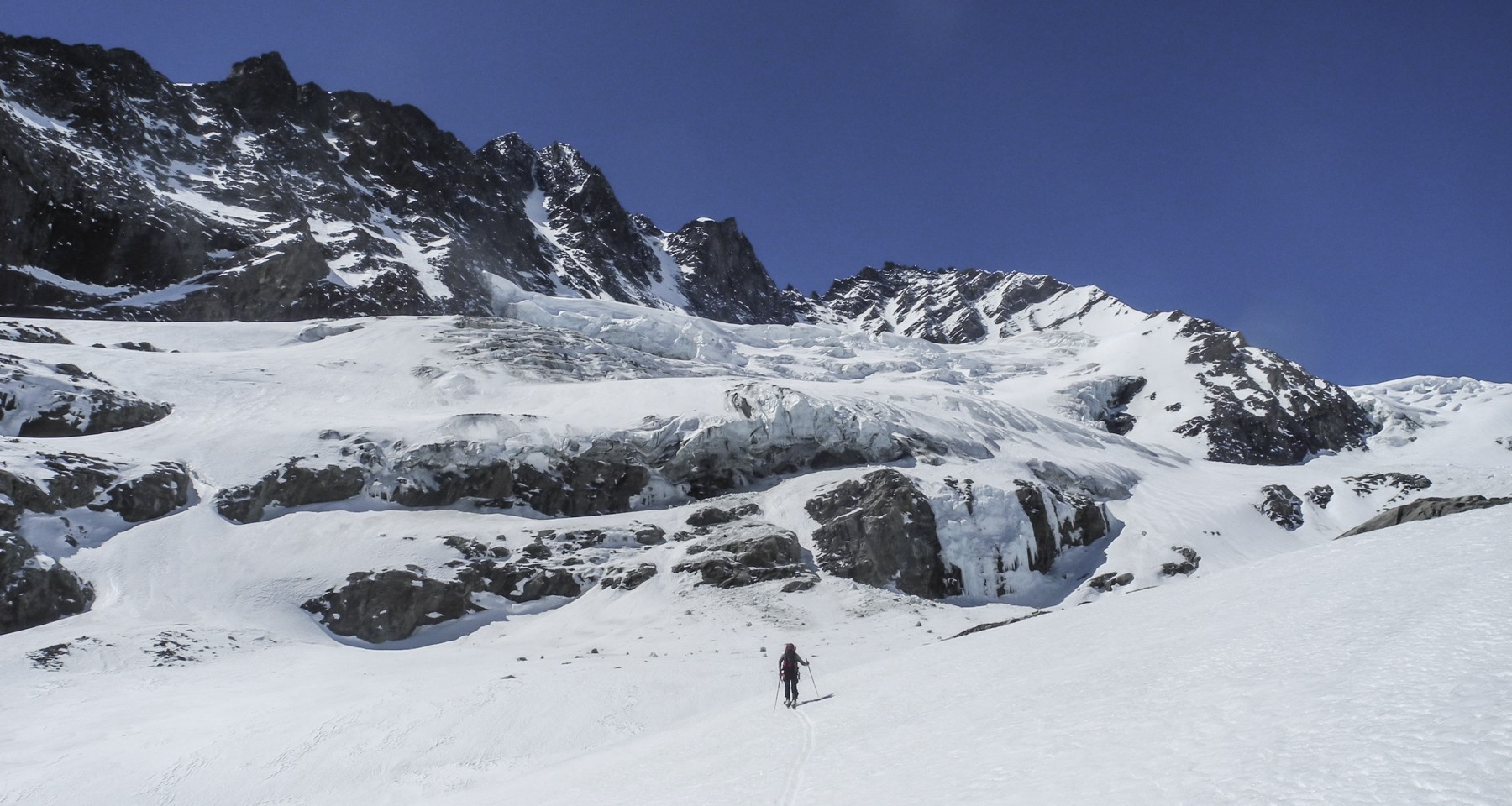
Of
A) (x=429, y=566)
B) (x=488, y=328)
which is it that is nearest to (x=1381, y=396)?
(x=488, y=328)

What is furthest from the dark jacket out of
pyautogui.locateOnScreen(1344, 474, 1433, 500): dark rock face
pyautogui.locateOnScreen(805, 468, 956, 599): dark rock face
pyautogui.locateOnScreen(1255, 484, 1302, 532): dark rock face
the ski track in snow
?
pyautogui.locateOnScreen(1344, 474, 1433, 500): dark rock face

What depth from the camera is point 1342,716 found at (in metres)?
6.73

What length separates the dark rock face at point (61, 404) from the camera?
43219 millimetres

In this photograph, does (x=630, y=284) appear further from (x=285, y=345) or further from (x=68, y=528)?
(x=68, y=528)

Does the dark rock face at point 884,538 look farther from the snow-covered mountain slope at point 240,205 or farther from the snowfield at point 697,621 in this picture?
the snow-covered mountain slope at point 240,205

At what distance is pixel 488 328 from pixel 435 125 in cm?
11650

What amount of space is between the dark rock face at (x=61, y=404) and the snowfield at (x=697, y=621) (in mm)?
2261

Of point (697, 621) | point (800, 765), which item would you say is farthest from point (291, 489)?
point (800, 765)

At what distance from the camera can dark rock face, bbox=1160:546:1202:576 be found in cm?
4738

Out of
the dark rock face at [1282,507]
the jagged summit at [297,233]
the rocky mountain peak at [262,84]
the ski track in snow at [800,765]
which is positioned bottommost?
the ski track in snow at [800,765]

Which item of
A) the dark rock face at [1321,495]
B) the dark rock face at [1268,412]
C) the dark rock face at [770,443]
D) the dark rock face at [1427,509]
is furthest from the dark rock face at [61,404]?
the dark rock face at [1268,412]

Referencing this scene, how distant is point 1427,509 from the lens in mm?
20547

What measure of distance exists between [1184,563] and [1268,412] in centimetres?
7174

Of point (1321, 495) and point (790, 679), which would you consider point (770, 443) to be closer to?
point (790, 679)
